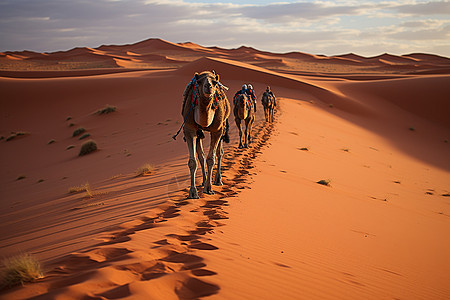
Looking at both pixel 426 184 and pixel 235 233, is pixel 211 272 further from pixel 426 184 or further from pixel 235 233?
pixel 426 184

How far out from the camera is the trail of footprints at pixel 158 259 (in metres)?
3.73

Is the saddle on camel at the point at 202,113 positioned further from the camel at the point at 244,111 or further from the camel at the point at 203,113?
the camel at the point at 244,111

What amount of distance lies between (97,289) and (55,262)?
1176 mm

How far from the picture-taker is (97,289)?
3.54 m

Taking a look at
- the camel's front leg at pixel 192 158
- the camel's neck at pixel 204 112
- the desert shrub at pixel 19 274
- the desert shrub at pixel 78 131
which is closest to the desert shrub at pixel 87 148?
the desert shrub at pixel 78 131

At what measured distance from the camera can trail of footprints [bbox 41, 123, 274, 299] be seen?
3.73 m

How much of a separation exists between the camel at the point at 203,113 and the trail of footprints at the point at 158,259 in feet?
3.34

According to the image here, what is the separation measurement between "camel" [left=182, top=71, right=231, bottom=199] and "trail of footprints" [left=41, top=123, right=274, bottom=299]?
1019 millimetres

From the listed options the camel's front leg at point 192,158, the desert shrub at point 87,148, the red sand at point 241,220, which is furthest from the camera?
the desert shrub at point 87,148

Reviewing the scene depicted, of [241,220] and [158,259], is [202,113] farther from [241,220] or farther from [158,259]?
[158,259]

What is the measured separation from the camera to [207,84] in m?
6.42

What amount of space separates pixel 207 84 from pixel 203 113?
0.62m

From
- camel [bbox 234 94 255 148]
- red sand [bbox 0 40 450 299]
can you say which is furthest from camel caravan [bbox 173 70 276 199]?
camel [bbox 234 94 255 148]

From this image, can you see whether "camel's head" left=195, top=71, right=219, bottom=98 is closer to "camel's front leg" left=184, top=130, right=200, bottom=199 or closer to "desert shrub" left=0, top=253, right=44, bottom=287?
"camel's front leg" left=184, top=130, right=200, bottom=199
